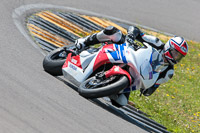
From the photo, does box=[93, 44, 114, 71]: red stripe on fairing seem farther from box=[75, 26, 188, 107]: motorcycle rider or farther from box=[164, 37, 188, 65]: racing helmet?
box=[164, 37, 188, 65]: racing helmet

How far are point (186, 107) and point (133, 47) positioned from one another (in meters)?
3.08

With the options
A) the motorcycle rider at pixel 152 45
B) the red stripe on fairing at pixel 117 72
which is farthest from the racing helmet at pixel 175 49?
the red stripe on fairing at pixel 117 72

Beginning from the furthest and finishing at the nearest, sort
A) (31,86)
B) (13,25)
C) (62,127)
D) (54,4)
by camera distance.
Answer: (54,4) → (13,25) → (31,86) → (62,127)

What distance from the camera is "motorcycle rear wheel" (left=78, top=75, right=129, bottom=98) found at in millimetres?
6812

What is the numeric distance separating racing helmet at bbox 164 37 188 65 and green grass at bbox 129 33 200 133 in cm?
160

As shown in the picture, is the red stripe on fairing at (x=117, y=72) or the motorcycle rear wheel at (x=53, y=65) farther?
the motorcycle rear wheel at (x=53, y=65)

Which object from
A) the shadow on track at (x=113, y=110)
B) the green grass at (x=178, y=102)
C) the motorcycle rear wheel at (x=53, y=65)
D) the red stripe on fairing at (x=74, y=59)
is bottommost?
the green grass at (x=178, y=102)

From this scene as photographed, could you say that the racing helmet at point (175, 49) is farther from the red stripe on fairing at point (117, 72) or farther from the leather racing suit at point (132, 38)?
the red stripe on fairing at point (117, 72)

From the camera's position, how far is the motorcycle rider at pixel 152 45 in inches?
295

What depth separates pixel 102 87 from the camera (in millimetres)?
6895

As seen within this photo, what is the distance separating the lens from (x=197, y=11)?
52.7 feet

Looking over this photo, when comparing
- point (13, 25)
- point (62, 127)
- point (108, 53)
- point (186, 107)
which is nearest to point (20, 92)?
point (62, 127)

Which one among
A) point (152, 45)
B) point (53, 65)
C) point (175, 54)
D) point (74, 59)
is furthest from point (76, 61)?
point (175, 54)

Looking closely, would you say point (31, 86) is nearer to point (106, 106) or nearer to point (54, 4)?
point (106, 106)
